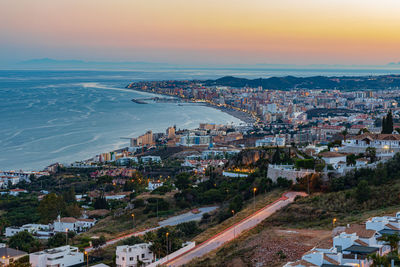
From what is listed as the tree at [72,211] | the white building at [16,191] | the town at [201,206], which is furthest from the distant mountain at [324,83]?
the tree at [72,211]

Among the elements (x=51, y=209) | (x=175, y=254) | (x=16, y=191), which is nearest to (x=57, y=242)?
(x=175, y=254)

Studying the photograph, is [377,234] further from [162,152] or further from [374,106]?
[374,106]

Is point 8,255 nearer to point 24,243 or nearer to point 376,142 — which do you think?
point 24,243

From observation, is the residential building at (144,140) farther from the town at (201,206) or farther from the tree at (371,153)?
the tree at (371,153)

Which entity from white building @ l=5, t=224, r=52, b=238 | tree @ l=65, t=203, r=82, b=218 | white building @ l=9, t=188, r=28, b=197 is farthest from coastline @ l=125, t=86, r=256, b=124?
white building @ l=5, t=224, r=52, b=238

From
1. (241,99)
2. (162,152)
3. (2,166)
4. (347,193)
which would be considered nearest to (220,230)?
(347,193)

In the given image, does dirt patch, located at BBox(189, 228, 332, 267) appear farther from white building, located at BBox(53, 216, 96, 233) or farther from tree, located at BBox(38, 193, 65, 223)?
tree, located at BBox(38, 193, 65, 223)
